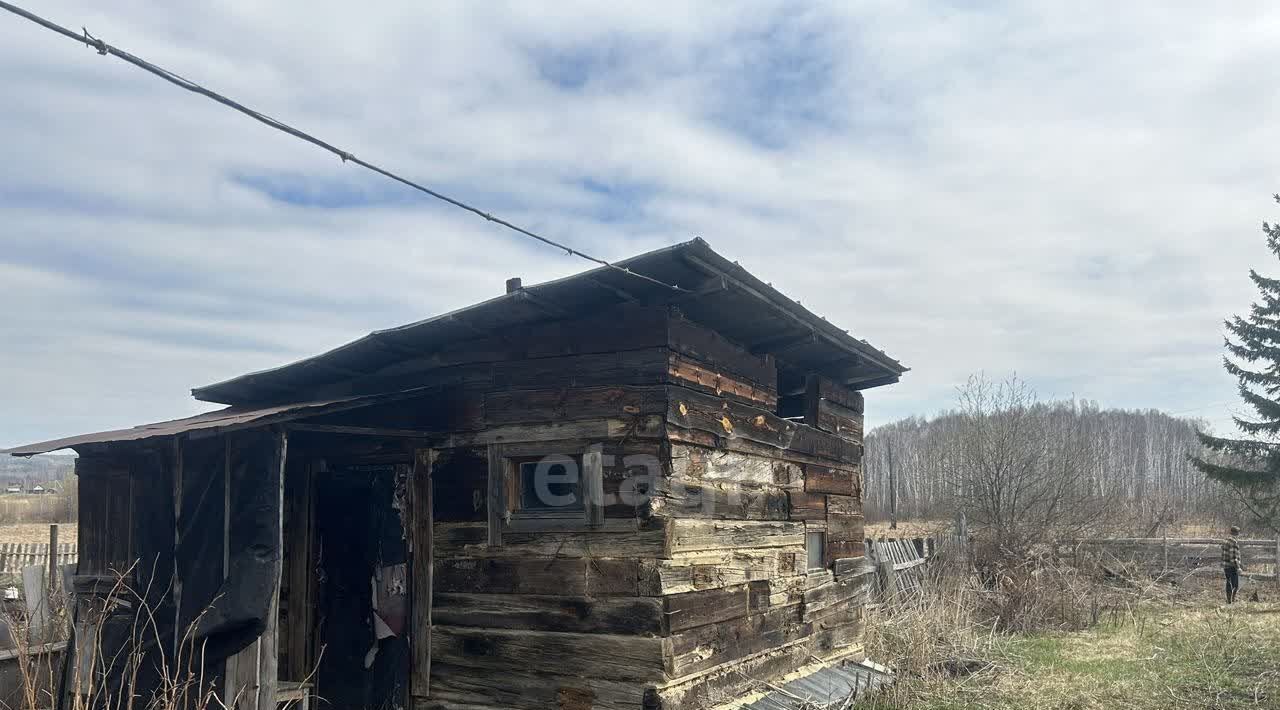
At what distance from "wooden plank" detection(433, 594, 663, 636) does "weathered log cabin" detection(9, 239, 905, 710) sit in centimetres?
2

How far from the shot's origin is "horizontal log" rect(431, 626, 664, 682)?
6.70m

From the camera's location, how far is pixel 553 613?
707 centimetres

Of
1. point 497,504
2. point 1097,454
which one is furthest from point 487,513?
point 1097,454

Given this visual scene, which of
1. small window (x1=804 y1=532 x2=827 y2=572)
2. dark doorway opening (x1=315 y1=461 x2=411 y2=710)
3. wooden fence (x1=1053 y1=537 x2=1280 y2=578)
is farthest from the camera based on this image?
wooden fence (x1=1053 y1=537 x2=1280 y2=578)

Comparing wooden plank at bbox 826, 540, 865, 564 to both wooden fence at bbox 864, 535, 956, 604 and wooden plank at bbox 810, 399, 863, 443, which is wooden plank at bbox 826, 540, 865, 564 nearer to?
wooden plank at bbox 810, 399, 863, 443

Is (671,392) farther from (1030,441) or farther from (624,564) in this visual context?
(1030,441)

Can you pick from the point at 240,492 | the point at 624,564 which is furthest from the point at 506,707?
the point at 240,492

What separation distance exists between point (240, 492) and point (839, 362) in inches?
254

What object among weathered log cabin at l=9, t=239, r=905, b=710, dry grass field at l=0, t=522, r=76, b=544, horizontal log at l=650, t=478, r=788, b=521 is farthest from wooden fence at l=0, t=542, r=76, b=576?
horizontal log at l=650, t=478, r=788, b=521

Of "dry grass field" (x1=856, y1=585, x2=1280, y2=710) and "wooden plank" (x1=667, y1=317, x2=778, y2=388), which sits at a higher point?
"wooden plank" (x1=667, y1=317, x2=778, y2=388)

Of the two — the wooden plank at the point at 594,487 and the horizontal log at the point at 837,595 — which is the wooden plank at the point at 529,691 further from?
the horizontal log at the point at 837,595

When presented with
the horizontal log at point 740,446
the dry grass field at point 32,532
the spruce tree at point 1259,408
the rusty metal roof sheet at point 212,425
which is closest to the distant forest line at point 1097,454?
the spruce tree at point 1259,408

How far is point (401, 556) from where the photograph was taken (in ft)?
25.7

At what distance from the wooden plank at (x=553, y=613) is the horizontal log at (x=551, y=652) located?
52 mm
